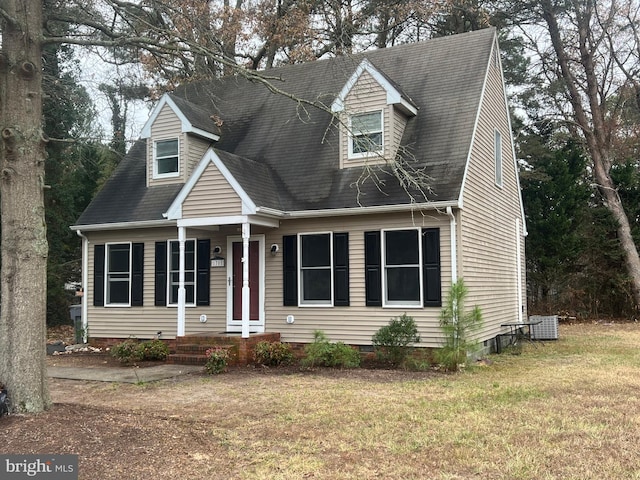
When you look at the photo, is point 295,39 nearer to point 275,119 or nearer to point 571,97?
point 275,119

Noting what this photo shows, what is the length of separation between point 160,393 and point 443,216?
5.86 m

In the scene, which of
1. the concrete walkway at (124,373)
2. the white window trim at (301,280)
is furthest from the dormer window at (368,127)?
the concrete walkway at (124,373)

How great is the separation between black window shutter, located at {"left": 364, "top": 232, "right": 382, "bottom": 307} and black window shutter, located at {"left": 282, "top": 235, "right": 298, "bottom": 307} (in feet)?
5.06

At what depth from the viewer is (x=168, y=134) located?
14312 mm

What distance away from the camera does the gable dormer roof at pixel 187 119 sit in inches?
554

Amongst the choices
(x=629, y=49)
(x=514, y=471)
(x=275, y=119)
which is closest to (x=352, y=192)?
(x=275, y=119)

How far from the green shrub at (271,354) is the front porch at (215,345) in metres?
0.20

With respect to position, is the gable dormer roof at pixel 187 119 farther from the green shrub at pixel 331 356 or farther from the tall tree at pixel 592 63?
the tall tree at pixel 592 63

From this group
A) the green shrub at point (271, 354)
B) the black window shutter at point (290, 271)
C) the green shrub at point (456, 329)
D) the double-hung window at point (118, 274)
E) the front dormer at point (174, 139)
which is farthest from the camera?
the double-hung window at point (118, 274)

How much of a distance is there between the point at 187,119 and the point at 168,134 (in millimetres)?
662

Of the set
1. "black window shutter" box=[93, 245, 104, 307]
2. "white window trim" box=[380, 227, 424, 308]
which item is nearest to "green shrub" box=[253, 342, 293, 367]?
"white window trim" box=[380, 227, 424, 308]

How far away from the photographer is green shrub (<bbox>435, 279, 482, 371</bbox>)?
10.2 m

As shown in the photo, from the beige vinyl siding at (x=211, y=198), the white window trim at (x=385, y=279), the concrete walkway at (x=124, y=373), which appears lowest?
the concrete walkway at (x=124, y=373)

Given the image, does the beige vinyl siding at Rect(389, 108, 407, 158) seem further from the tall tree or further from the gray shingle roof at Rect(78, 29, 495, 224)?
the tall tree
